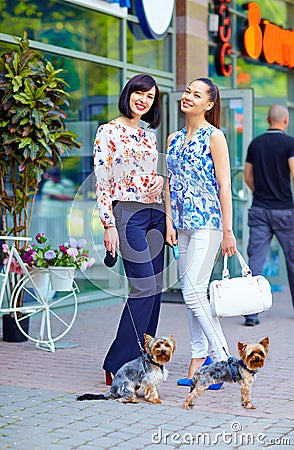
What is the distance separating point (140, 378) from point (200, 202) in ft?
3.94

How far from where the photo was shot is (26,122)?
7.61 metres

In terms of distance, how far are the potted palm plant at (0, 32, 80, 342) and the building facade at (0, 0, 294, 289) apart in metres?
0.88

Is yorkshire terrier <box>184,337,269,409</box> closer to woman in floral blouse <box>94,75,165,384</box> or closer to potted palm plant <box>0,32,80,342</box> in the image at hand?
woman in floral blouse <box>94,75,165,384</box>

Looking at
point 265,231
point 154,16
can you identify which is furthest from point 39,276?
point 154,16

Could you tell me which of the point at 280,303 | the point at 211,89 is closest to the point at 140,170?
the point at 211,89

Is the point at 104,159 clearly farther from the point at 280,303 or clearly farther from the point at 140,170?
the point at 280,303

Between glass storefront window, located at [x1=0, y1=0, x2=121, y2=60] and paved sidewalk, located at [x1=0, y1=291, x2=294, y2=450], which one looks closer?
paved sidewalk, located at [x1=0, y1=291, x2=294, y2=450]

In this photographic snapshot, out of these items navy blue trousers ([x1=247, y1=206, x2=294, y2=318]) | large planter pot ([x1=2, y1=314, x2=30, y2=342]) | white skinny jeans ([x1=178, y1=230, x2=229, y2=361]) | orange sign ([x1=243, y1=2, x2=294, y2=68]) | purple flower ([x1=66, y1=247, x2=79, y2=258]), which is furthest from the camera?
orange sign ([x1=243, y1=2, x2=294, y2=68])

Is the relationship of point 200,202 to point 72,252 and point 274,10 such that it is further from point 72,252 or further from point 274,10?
point 274,10

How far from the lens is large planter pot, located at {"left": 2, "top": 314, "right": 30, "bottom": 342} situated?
26.5 feet

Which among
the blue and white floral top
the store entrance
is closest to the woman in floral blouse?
the blue and white floral top

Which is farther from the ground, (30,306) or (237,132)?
(237,132)

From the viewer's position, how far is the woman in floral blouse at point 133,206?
6.05 m

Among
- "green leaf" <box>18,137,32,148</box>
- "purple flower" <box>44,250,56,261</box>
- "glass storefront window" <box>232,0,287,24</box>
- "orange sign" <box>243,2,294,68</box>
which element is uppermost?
"glass storefront window" <box>232,0,287,24</box>
